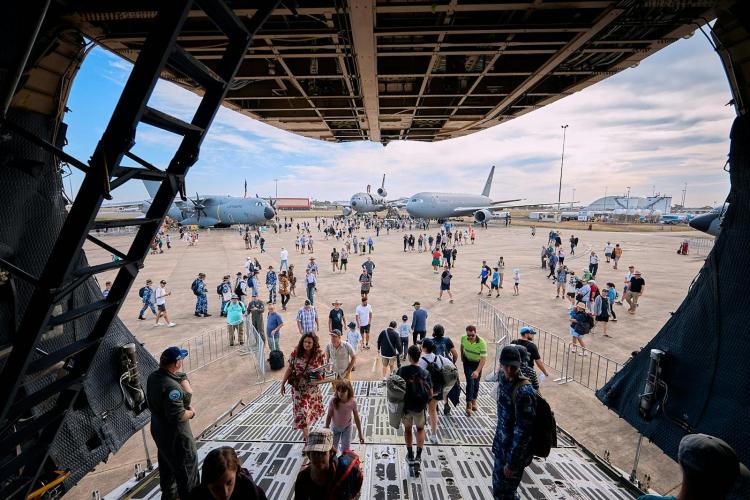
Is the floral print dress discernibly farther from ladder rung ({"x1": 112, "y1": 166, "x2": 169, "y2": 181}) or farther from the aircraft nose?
the aircraft nose

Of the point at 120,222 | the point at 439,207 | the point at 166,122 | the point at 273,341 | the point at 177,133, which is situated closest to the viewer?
the point at 120,222

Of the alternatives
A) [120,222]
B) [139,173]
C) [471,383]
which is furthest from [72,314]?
[471,383]

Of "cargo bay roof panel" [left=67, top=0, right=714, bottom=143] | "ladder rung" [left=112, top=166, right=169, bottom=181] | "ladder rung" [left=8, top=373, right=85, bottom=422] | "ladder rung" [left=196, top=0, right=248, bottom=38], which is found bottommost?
"ladder rung" [left=8, top=373, right=85, bottom=422]

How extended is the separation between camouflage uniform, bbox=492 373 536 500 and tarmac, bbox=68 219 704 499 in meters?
1.91

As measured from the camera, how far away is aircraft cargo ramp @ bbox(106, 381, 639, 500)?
394 centimetres

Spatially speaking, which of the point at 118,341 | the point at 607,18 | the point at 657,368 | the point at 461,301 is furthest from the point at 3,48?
the point at 461,301

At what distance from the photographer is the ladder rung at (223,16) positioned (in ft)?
7.34

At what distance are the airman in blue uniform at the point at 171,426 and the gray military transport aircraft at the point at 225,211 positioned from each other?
1580 inches

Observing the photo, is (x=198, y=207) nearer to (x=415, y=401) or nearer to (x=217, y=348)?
(x=217, y=348)

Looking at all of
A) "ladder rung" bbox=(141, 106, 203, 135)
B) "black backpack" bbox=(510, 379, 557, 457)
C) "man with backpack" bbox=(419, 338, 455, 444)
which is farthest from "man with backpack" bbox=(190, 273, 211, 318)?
"black backpack" bbox=(510, 379, 557, 457)

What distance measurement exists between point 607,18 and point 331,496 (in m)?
5.12

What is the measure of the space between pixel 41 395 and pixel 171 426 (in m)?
1.19

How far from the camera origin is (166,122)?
93.7 inches

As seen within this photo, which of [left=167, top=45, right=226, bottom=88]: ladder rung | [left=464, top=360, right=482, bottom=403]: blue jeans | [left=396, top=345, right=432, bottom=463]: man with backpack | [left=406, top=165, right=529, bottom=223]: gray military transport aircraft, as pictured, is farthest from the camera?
[left=406, top=165, right=529, bottom=223]: gray military transport aircraft
